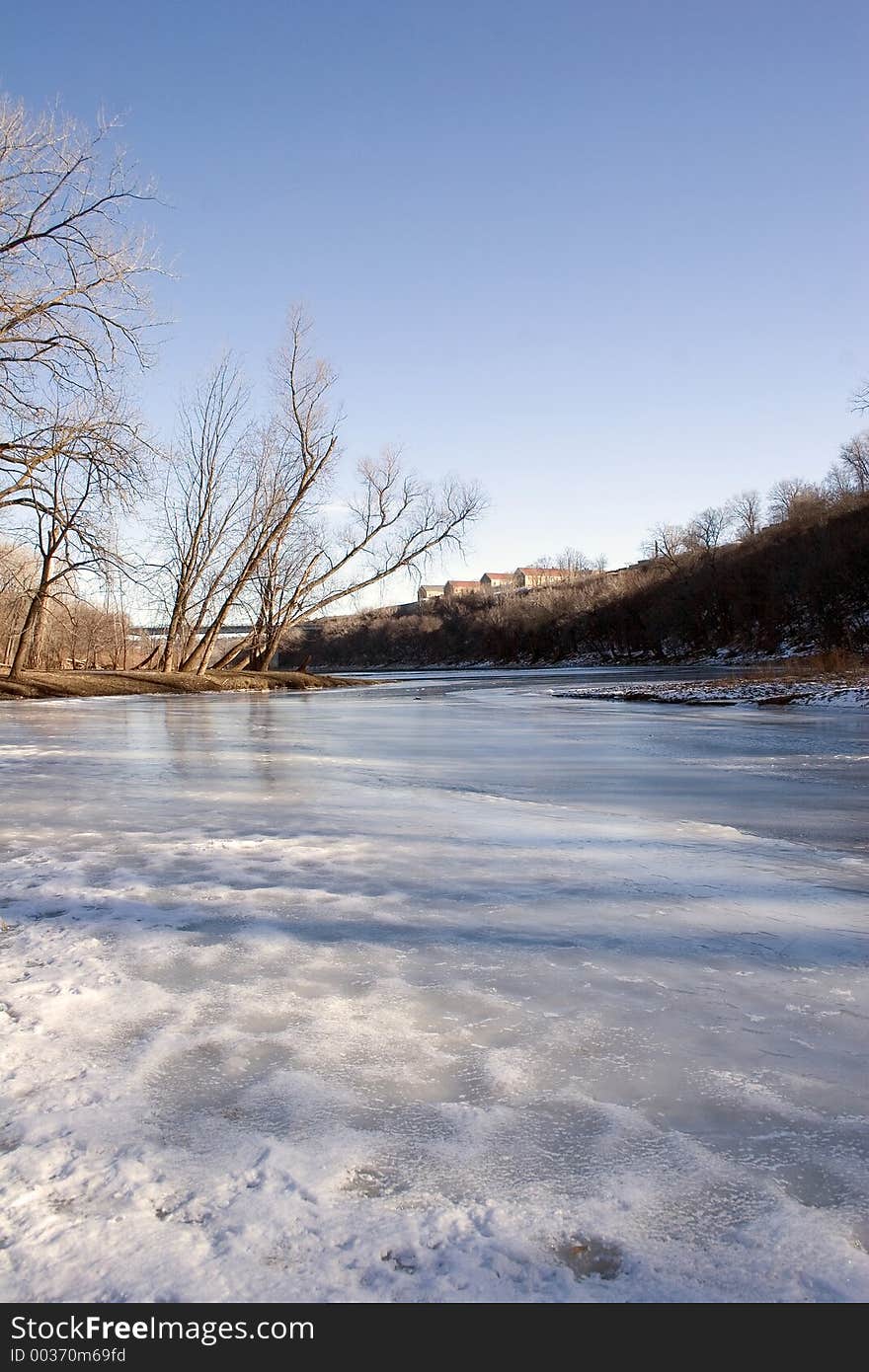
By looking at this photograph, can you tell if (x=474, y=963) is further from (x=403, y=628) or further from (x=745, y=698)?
(x=403, y=628)

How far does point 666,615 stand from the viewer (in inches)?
2350

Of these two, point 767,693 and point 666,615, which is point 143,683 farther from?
point 666,615

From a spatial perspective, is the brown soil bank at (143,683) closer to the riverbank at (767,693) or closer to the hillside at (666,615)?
the riverbank at (767,693)

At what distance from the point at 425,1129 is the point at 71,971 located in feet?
4.25

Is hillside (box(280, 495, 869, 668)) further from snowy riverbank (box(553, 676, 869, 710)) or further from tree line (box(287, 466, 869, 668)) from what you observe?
snowy riverbank (box(553, 676, 869, 710))

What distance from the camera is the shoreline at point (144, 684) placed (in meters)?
20.9

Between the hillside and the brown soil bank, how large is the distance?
20.6 metres

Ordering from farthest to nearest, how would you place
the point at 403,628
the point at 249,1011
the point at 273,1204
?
the point at 403,628 → the point at 249,1011 → the point at 273,1204

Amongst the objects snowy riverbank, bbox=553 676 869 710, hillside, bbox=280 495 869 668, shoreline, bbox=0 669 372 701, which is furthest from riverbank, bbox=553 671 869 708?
hillside, bbox=280 495 869 668

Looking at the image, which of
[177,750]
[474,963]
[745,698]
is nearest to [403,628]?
[745,698]

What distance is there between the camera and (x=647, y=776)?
6.71m

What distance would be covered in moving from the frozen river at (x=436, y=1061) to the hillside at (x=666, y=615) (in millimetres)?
32273

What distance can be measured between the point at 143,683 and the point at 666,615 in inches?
1695

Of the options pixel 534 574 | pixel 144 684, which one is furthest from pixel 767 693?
Answer: pixel 534 574
